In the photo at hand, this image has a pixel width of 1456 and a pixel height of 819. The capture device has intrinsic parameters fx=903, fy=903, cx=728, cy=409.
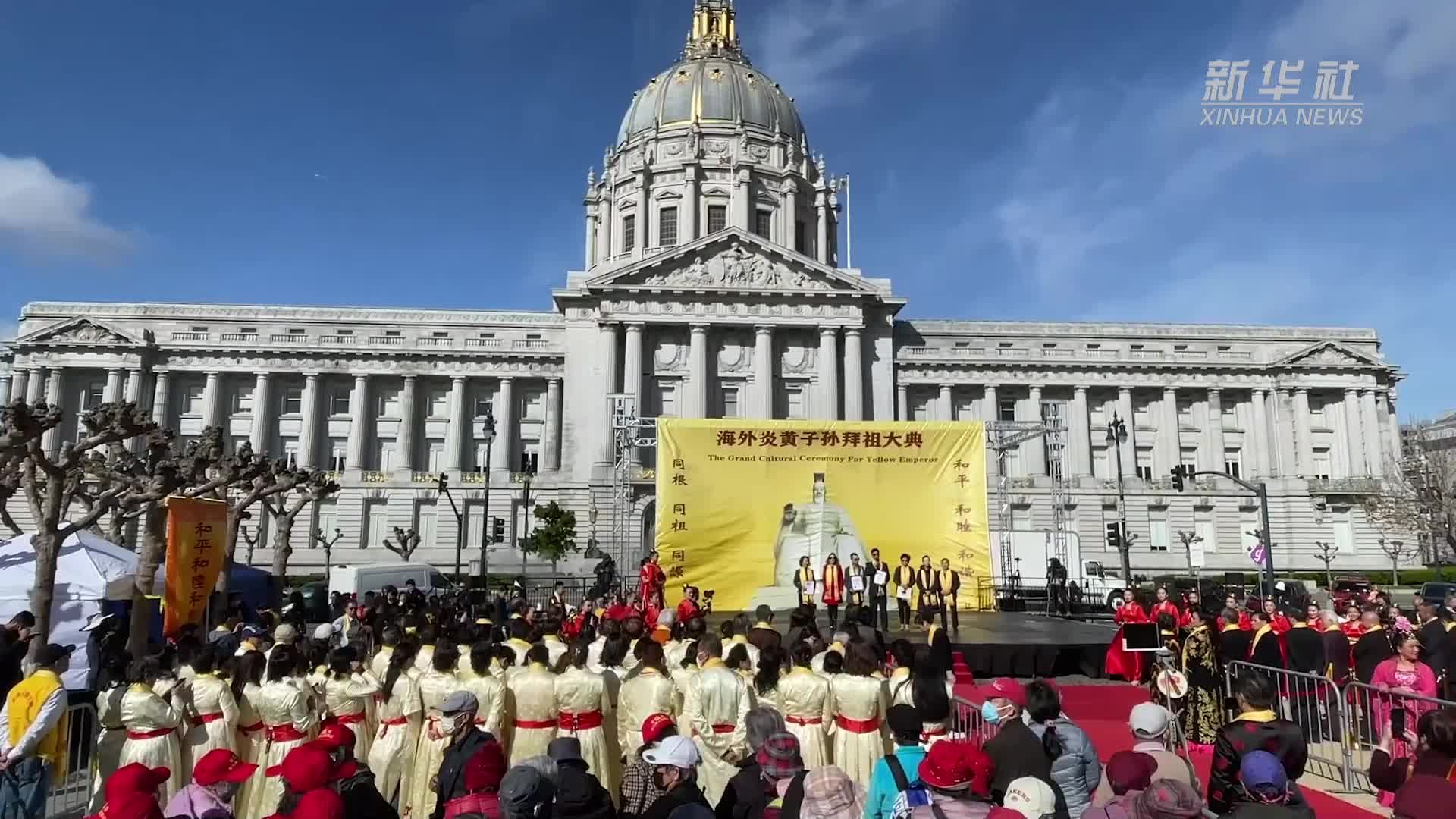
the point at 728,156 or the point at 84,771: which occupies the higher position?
the point at 728,156

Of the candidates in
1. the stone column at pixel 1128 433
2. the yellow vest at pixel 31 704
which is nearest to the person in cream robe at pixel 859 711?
the yellow vest at pixel 31 704

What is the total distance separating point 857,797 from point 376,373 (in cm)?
5953

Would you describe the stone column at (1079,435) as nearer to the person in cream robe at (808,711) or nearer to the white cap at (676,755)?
the person in cream robe at (808,711)

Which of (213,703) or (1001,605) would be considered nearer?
(213,703)

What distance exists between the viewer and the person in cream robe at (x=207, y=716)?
8.26 m

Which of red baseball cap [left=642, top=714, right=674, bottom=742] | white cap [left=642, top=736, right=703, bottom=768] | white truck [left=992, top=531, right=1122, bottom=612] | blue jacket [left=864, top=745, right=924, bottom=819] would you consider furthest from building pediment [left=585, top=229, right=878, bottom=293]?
blue jacket [left=864, top=745, right=924, bottom=819]

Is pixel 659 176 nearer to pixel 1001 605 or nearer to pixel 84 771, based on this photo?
pixel 1001 605

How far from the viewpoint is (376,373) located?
2336 inches

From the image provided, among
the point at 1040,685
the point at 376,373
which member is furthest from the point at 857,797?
the point at 376,373

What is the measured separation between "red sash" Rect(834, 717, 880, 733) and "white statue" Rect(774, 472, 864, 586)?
19.1m

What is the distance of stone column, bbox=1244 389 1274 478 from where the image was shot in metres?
61.5

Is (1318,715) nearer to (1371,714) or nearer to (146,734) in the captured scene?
(1371,714)

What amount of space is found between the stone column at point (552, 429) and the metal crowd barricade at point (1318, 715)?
5053 cm

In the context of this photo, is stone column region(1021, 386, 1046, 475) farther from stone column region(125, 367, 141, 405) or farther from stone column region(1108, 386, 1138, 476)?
stone column region(125, 367, 141, 405)
